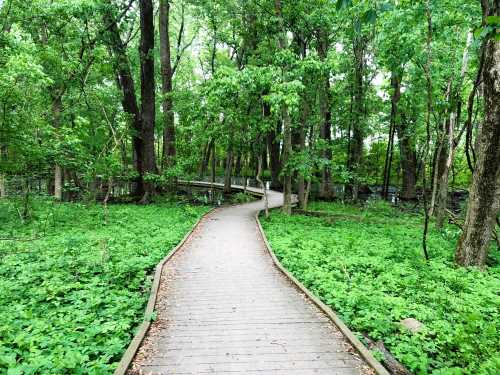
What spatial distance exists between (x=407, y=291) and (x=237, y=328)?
342cm

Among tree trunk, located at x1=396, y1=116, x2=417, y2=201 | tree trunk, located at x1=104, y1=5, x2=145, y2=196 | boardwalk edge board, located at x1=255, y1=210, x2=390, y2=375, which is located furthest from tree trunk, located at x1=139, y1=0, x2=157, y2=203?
tree trunk, located at x1=396, y1=116, x2=417, y2=201

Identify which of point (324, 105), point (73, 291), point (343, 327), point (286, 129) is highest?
point (324, 105)

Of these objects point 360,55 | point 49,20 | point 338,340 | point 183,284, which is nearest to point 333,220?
point 360,55

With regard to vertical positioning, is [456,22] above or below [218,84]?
above

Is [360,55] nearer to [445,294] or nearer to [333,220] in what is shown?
[333,220]

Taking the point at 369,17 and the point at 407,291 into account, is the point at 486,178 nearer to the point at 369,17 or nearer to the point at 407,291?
the point at 407,291

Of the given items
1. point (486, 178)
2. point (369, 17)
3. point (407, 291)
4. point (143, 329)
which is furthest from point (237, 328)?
point (486, 178)

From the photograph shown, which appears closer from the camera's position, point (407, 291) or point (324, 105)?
point (407, 291)

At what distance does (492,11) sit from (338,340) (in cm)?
678

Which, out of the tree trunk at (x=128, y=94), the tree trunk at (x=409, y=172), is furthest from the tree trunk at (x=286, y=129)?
the tree trunk at (x=409, y=172)

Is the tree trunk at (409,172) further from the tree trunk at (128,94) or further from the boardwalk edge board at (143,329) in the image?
the boardwalk edge board at (143,329)

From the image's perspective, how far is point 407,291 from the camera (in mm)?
6492

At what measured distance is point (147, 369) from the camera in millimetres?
4055

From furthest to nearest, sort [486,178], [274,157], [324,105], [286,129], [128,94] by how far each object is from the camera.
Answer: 1. [274,157]
2. [324,105]
3. [128,94]
4. [286,129]
5. [486,178]
